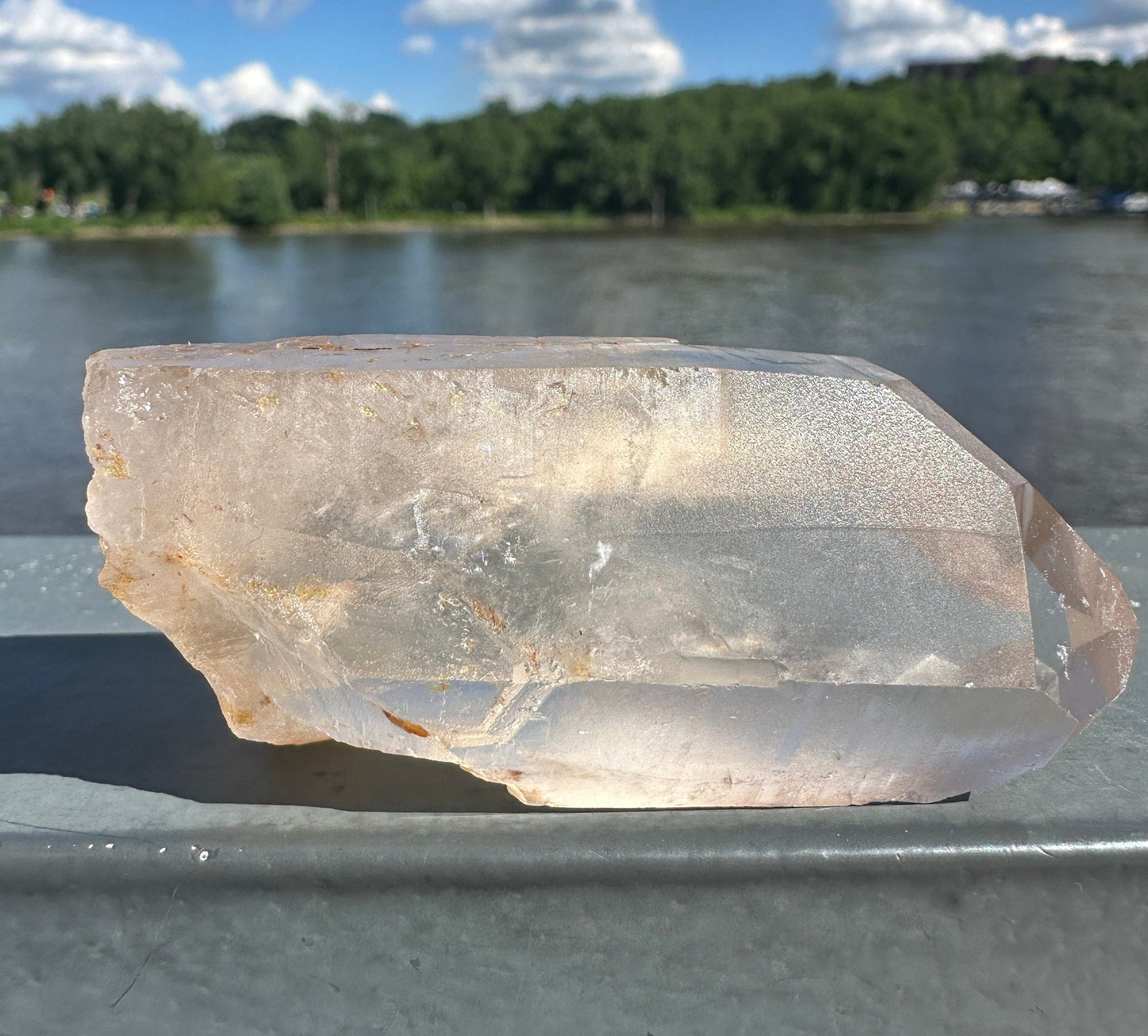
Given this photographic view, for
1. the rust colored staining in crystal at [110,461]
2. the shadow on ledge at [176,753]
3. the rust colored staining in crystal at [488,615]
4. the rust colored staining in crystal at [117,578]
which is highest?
the rust colored staining in crystal at [110,461]

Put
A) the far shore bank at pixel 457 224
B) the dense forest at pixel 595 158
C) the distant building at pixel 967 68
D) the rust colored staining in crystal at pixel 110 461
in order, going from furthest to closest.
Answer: the distant building at pixel 967 68, the dense forest at pixel 595 158, the far shore bank at pixel 457 224, the rust colored staining in crystal at pixel 110 461

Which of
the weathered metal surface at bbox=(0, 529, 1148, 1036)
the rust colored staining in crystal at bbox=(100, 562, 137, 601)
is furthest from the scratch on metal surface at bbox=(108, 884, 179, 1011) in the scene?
the rust colored staining in crystal at bbox=(100, 562, 137, 601)

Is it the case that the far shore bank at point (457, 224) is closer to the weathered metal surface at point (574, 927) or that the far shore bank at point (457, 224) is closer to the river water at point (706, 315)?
the river water at point (706, 315)

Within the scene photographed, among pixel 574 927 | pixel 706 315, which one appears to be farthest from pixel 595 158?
pixel 574 927

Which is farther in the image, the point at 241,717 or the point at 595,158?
the point at 595,158

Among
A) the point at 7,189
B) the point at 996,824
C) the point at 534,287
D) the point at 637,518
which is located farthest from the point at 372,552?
the point at 7,189

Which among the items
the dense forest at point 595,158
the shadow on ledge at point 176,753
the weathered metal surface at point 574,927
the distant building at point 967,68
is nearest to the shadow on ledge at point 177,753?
the shadow on ledge at point 176,753

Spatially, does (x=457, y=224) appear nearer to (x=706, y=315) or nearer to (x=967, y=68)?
(x=706, y=315)
